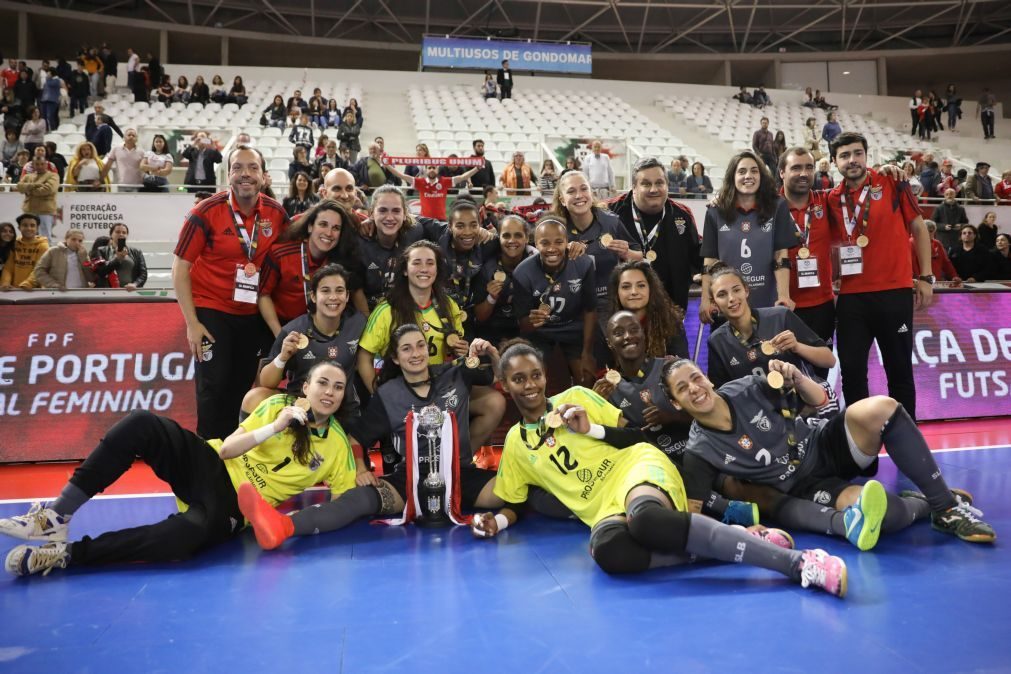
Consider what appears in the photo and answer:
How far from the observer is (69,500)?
359cm

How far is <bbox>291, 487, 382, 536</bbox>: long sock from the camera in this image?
13.4 ft

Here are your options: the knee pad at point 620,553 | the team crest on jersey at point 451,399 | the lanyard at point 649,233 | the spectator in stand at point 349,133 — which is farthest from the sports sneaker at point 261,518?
the spectator in stand at point 349,133

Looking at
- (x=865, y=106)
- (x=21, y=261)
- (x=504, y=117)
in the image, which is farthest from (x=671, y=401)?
(x=865, y=106)

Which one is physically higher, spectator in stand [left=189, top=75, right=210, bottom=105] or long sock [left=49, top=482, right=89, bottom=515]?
spectator in stand [left=189, top=75, right=210, bottom=105]

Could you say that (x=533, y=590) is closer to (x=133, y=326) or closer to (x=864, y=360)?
(x=864, y=360)

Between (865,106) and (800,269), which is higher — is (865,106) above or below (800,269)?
above

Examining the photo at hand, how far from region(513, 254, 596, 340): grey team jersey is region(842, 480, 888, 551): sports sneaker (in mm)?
2288

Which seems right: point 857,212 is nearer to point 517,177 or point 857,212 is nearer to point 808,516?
point 808,516

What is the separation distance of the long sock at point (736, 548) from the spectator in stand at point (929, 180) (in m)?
15.1

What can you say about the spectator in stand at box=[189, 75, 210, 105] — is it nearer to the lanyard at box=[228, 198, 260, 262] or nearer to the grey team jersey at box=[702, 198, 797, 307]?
the lanyard at box=[228, 198, 260, 262]

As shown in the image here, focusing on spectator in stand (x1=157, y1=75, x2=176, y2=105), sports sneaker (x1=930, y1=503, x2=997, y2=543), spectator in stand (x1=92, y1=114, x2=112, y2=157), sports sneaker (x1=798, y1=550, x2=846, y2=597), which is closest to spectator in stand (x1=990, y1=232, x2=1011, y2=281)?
sports sneaker (x1=930, y1=503, x2=997, y2=543)

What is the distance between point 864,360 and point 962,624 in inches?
107

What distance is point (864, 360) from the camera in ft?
16.8

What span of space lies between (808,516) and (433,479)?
1988mm
